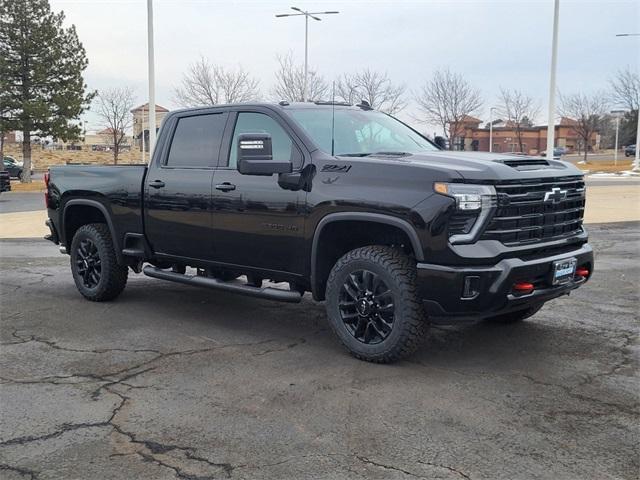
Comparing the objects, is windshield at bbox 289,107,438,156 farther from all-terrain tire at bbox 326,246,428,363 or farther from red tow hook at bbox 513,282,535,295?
red tow hook at bbox 513,282,535,295

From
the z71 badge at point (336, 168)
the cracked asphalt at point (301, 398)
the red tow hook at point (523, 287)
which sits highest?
the z71 badge at point (336, 168)

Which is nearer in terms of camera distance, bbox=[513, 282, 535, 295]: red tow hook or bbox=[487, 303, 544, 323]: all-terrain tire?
bbox=[513, 282, 535, 295]: red tow hook

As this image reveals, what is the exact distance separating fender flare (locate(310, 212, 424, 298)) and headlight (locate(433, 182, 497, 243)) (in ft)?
0.86

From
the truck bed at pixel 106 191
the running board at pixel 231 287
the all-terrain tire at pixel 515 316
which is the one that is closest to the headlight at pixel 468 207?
the running board at pixel 231 287

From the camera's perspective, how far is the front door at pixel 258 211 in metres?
5.22

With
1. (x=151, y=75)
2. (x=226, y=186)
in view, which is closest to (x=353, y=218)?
(x=226, y=186)

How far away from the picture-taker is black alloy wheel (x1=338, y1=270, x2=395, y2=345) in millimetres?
4742

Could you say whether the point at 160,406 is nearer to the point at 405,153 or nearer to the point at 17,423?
the point at 17,423

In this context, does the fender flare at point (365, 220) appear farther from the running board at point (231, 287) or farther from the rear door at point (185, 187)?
the rear door at point (185, 187)

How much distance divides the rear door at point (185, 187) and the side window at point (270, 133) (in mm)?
203

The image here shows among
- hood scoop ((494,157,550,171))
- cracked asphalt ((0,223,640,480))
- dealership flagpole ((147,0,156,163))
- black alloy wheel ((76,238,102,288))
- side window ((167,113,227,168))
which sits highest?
dealership flagpole ((147,0,156,163))

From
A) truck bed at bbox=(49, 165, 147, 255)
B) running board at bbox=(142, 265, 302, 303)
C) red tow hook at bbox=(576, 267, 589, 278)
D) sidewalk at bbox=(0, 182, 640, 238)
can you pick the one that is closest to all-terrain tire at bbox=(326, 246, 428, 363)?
running board at bbox=(142, 265, 302, 303)

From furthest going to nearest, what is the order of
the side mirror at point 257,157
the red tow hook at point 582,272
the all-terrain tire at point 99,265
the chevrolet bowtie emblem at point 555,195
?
the all-terrain tire at point 99,265 < the red tow hook at point 582,272 < the side mirror at point 257,157 < the chevrolet bowtie emblem at point 555,195

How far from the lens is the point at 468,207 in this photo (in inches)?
170
